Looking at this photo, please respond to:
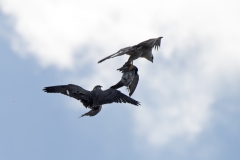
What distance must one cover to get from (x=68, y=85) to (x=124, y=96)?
9.01ft

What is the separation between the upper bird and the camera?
32122 mm

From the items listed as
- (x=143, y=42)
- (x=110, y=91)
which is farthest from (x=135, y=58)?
(x=110, y=91)

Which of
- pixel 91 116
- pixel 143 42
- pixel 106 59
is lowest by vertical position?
pixel 91 116

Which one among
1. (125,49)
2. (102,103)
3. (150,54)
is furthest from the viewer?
(150,54)

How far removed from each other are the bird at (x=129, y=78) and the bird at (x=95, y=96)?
786 millimetres

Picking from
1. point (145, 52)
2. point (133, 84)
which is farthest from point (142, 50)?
point (133, 84)

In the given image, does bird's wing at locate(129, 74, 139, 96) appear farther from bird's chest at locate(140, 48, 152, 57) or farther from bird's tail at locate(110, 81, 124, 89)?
bird's chest at locate(140, 48, 152, 57)

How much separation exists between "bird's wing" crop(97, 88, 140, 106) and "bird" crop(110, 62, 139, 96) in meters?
0.65

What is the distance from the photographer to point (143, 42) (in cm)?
3350

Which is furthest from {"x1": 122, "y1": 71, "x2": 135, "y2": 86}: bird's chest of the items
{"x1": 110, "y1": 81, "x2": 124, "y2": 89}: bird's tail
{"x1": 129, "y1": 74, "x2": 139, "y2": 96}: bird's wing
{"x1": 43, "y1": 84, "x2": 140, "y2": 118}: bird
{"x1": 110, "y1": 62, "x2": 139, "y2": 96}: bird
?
{"x1": 43, "y1": 84, "x2": 140, "y2": 118}: bird

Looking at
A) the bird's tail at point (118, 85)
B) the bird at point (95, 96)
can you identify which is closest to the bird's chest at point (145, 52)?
the bird's tail at point (118, 85)

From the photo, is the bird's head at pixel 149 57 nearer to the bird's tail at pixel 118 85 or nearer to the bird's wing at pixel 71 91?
the bird's tail at pixel 118 85

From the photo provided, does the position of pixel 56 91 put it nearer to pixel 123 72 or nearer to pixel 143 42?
pixel 123 72

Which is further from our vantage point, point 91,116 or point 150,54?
point 150,54
